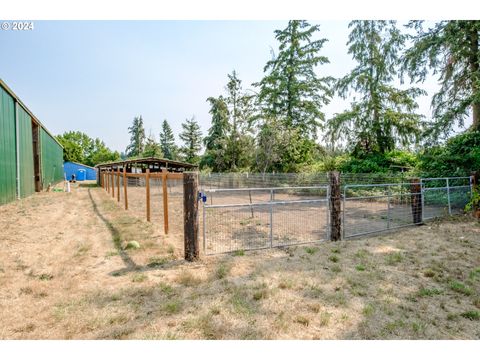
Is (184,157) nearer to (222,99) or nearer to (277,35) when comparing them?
(222,99)

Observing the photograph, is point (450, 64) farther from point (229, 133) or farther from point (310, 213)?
point (229, 133)

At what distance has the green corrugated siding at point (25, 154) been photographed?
13.6 metres

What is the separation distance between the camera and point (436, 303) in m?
3.17

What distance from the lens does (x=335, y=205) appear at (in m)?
5.79

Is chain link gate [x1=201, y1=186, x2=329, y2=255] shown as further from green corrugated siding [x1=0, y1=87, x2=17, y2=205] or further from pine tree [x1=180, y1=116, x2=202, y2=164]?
pine tree [x1=180, y1=116, x2=202, y2=164]

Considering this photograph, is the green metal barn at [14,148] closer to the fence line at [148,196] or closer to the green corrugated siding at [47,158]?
the green corrugated siding at [47,158]

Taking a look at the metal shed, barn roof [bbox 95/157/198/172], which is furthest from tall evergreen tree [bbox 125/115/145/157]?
barn roof [bbox 95/157/198/172]

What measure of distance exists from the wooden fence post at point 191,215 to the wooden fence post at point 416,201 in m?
6.30

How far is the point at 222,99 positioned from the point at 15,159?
24.1m

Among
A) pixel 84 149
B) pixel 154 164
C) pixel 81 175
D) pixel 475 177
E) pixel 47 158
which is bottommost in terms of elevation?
pixel 475 177

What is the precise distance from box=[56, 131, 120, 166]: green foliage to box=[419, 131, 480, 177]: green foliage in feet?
210

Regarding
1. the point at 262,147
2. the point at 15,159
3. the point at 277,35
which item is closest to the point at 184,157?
the point at 277,35

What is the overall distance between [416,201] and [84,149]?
3152 inches

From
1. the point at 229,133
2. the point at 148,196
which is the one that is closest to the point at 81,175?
the point at 229,133
